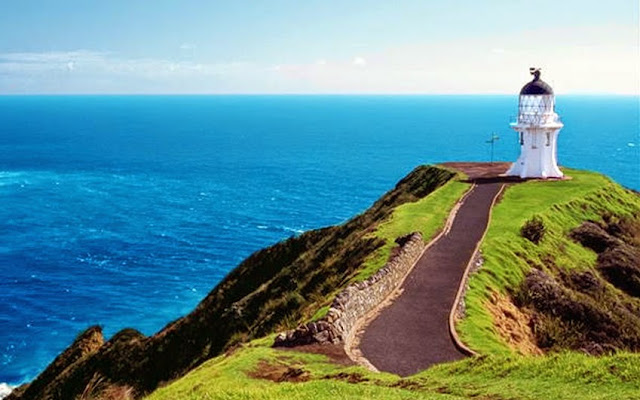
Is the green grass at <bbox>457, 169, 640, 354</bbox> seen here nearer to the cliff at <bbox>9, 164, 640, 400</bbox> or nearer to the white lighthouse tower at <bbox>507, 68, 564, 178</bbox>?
the cliff at <bbox>9, 164, 640, 400</bbox>

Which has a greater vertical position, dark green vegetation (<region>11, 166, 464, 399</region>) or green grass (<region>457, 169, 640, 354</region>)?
green grass (<region>457, 169, 640, 354</region>)

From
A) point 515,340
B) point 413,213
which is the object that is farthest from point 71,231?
point 515,340

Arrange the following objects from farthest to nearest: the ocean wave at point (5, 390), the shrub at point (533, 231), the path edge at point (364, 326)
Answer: the ocean wave at point (5, 390) < the shrub at point (533, 231) < the path edge at point (364, 326)

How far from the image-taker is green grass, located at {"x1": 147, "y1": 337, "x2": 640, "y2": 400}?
1723cm

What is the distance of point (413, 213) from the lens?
48.0 m

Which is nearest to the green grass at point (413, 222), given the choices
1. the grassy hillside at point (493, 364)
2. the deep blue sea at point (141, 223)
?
the grassy hillside at point (493, 364)

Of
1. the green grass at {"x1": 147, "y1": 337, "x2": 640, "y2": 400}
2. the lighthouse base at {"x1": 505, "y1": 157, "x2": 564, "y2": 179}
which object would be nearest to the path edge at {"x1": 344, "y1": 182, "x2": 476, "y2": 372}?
the green grass at {"x1": 147, "y1": 337, "x2": 640, "y2": 400}

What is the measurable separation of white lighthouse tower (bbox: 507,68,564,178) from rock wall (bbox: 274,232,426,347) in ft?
106

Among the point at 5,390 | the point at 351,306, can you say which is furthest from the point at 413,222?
the point at 5,390

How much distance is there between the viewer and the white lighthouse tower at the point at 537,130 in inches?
2486

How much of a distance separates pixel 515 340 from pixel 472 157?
546 feet

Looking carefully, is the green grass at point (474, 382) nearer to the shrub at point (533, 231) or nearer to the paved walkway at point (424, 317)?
the paved walkway at point (424, 317)

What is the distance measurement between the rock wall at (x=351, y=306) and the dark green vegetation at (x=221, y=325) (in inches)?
83.4

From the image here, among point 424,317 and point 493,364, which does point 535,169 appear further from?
point 493,364
